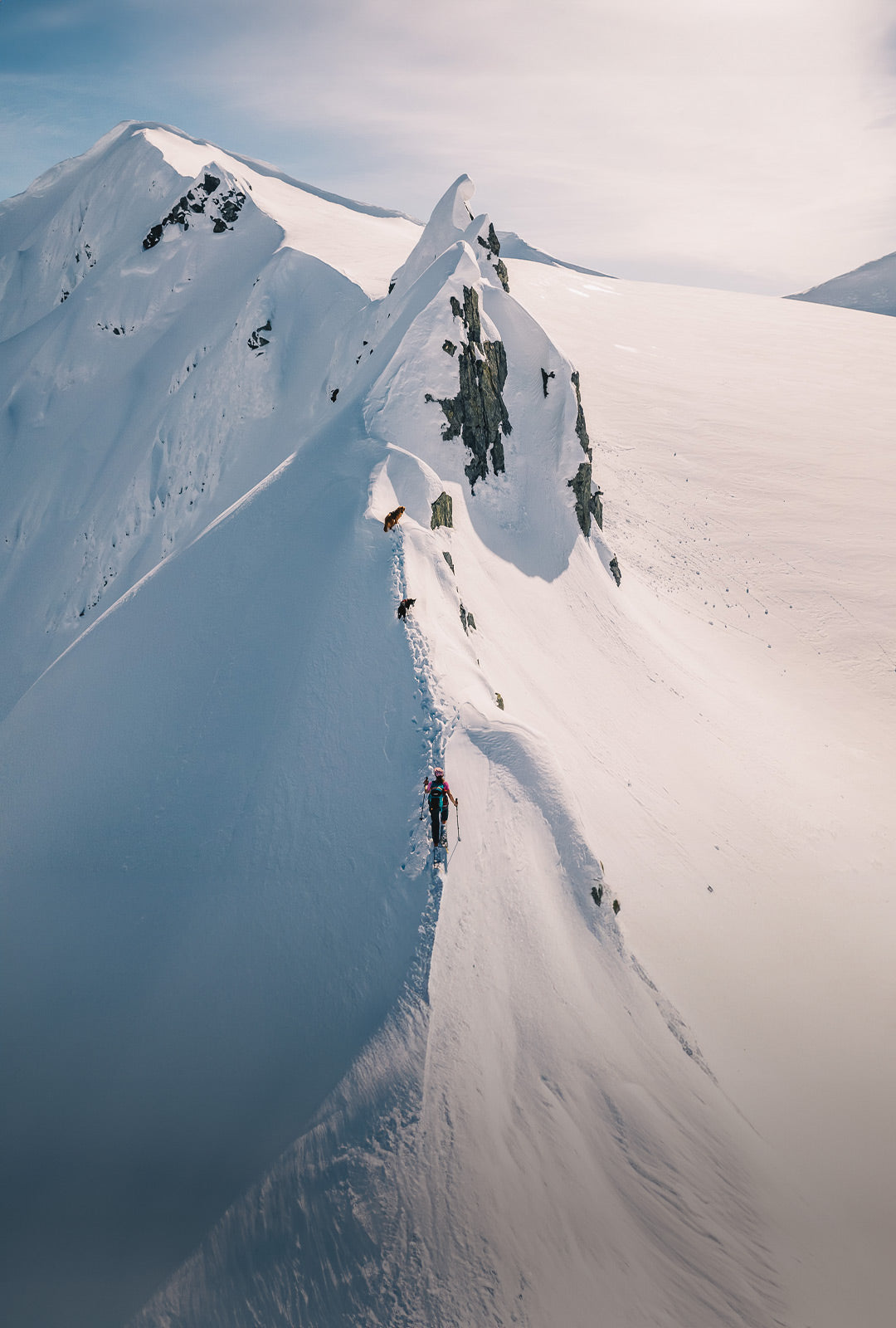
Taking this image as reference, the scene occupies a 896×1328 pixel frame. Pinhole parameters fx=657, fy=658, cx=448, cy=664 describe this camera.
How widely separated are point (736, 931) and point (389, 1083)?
10030 millimetres

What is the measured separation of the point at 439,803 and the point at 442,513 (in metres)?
10.5

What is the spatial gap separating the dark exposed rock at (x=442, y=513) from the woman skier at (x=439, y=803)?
825 centimetres

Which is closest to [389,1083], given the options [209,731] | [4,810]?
[209,731]

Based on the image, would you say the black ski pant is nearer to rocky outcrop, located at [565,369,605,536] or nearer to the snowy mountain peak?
rocky outcrop, located at [565,369,605,536]

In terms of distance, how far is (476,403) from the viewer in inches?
910

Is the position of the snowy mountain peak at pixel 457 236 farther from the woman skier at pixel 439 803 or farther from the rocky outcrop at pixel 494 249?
the woman skier at pixel 439 803

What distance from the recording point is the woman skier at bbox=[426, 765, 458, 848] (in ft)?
35.7

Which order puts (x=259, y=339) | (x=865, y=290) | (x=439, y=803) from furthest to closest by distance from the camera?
1. (x=865, y=290)
2. (x=259, y=339)
3. (x=439, y=803)

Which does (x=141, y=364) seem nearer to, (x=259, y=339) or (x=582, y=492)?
(x=259, y=339)

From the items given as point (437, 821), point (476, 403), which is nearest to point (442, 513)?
point (476, 403)

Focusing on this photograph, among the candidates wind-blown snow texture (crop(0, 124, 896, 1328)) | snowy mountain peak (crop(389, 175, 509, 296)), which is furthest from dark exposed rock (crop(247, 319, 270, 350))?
snowy mountain peak (crop(389, 175, 509, 296))

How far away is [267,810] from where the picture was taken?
41.3ft

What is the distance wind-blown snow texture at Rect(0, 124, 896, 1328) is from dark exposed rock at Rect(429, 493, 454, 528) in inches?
14.9

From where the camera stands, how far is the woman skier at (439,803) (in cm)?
1088
